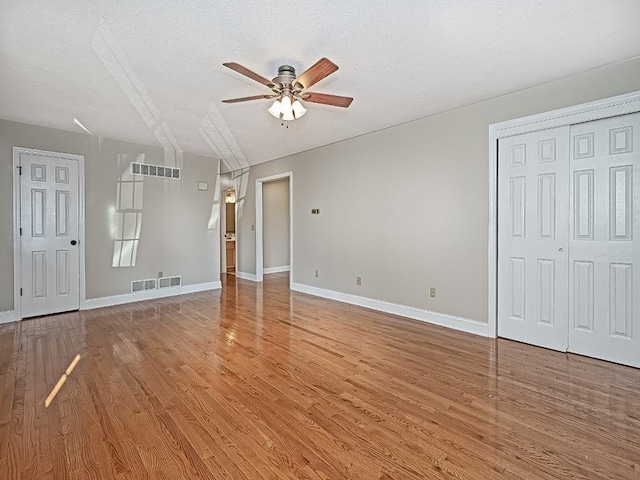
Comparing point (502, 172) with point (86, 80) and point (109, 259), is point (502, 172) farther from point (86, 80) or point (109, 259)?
point (109, 259)

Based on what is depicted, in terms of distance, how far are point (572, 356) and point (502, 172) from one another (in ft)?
6.22

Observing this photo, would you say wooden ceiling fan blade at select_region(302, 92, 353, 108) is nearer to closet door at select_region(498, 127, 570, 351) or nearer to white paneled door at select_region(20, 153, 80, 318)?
closet door at select_region(498, 127, 570, 351)

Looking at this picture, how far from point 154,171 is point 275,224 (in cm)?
335

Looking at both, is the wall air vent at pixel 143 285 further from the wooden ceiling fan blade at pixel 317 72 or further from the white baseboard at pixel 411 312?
the wooden ceiling fan blade at pixel 317 72

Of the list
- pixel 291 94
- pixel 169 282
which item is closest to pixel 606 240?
pixel 291 94

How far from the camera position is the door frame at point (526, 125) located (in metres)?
2.82

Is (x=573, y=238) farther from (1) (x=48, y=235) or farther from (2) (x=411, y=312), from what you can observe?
(1) (x=48, y=235)

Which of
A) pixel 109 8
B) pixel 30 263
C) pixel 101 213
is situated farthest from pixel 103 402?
pixel 101 213

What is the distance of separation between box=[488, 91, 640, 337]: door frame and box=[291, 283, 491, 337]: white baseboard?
0.17 m

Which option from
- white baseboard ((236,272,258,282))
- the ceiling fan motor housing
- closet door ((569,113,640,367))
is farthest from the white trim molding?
closet door ((569,113,640,367))

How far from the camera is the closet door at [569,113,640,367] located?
9.23ft

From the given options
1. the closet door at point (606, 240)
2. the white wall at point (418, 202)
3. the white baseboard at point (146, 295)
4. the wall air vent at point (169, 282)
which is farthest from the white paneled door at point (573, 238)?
the wall air vent at point (169, 282)

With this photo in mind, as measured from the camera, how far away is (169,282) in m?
5.95

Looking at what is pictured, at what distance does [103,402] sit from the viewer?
7.54ft
